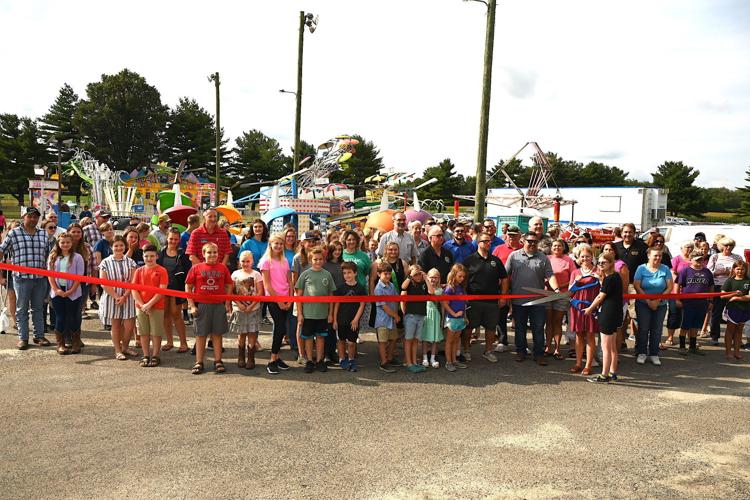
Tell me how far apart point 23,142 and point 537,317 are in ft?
224

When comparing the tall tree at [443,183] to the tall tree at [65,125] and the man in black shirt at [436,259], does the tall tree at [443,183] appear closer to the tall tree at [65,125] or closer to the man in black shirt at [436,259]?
the tall tree at [65,125]

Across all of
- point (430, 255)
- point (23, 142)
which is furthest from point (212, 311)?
point (23, 142)

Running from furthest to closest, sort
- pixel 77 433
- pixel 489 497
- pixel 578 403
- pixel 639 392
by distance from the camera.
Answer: pixel 639 392 → pixel 578 403 → pixel 77 433 → pixel 489 497

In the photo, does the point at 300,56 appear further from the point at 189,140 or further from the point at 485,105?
the point at 189,140

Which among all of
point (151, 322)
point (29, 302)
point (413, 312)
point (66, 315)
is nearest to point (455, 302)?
point (413, 312)

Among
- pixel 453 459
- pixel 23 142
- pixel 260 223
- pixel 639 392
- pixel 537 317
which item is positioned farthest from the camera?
pixel 23 142

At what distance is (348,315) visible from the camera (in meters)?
6.66

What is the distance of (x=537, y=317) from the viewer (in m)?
7.28

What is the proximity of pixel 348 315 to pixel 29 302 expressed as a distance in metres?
4.51

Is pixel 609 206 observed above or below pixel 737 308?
above

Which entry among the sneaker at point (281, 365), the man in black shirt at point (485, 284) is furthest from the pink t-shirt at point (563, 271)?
the sneaker at point (281, 365)

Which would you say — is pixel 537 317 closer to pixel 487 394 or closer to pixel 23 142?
pixel 487 394

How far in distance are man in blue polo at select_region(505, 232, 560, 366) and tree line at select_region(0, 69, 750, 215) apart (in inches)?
2131

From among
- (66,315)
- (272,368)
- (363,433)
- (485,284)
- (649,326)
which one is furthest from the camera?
(649,326)
